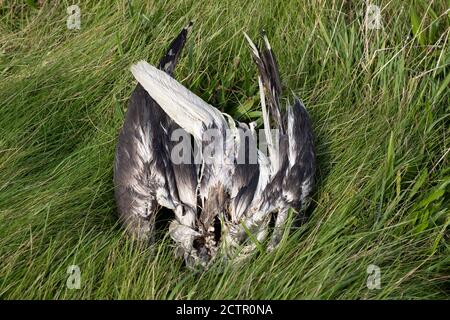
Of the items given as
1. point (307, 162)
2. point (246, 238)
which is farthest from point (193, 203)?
point (307, 162)

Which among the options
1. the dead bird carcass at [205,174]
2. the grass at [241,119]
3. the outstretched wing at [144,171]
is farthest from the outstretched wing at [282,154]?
the outstretched wing at [144,171]

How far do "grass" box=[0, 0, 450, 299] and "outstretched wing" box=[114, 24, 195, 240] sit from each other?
4.1 inches

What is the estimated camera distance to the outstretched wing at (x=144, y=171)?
11.2 feet

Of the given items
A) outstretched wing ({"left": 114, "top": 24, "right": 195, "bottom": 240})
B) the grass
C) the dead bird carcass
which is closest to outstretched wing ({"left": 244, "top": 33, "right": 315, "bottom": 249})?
the dead bird carcass

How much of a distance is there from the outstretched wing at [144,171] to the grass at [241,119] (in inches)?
4.1

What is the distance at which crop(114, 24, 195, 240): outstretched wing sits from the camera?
3.40 meters

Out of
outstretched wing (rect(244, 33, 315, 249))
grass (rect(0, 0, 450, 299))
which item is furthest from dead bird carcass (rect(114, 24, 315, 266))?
grass (rect(0, 0, 450, 299))

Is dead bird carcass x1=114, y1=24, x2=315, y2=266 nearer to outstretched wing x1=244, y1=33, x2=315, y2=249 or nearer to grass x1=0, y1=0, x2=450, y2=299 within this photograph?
outstretched wing x1=244, y1=33, x2=315, y2=249

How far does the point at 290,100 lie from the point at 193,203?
79 cm

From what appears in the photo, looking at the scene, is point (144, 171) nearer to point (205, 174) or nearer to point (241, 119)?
point (205, 174)

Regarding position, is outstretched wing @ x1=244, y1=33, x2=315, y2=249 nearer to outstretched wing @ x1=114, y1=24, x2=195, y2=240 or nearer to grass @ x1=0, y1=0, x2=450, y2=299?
grass @ x1=0, y1=0, x2=450, y2=299

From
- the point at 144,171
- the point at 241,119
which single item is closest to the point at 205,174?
the point at 144,171

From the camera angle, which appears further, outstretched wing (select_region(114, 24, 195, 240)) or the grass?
outstretched wing (select_region(114, 24, 195, 240))

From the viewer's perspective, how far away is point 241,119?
13.1 ft
